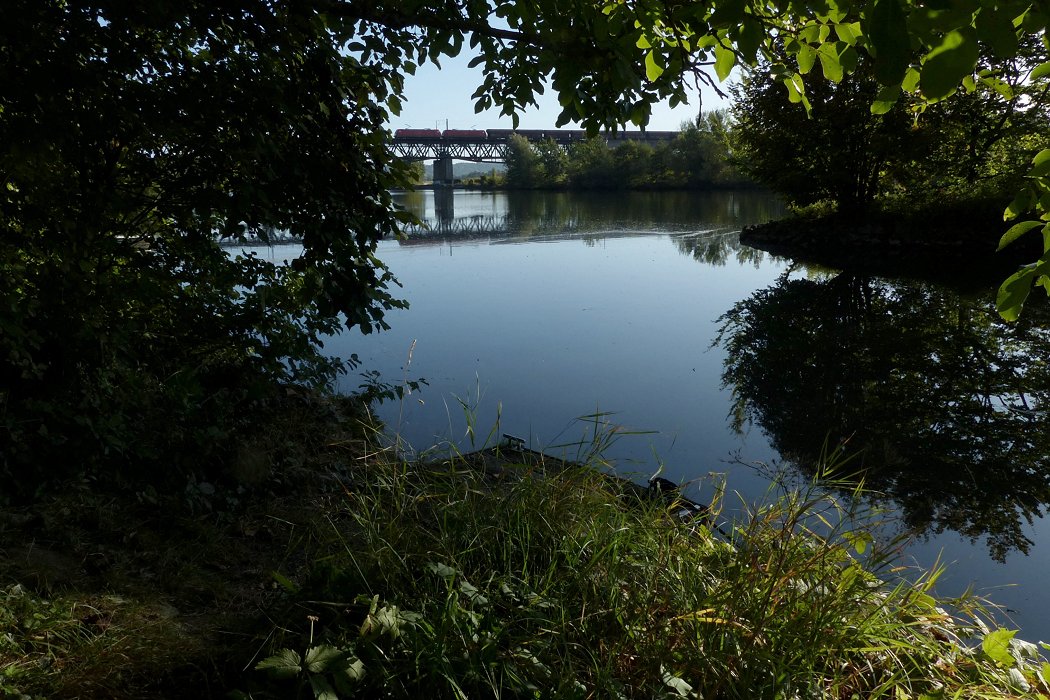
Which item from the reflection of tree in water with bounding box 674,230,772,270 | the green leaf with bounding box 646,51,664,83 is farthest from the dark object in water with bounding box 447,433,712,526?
the reflection of tree in water with bounding box 674,230,772,270

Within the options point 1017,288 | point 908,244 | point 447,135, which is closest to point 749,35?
point 1017,288

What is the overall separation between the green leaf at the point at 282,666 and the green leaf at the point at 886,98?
6.13 ft

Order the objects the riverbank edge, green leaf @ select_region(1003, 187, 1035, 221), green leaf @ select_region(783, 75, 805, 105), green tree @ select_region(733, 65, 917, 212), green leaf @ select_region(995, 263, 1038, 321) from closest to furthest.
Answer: green leaf @ select_region(995, 263, 1038, 321) → green leaf @ select_region(1003, 187, 1035, 221) → green leaf @ select_region(783, 75, 805, 105) → the riverbank edge → green tree @ select_region(733, 65, 917, 212)

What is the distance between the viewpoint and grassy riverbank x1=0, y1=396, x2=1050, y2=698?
1.63m

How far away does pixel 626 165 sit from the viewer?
40.5m

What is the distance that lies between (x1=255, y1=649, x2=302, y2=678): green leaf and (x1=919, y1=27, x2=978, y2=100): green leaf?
1745 millimetres

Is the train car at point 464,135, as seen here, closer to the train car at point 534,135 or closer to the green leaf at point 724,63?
the train car at point 534,135

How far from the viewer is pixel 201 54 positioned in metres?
3.62

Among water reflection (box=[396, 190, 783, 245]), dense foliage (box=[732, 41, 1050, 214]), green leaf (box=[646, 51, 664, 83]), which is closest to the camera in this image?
green leaf (box=[646, 51, 664, 83])

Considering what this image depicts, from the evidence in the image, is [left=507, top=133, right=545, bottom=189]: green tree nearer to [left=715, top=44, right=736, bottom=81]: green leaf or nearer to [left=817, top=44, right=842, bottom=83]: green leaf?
[left=715, top=44, right=736, bottom=81]: green leaf

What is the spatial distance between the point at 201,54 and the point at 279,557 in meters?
2.67

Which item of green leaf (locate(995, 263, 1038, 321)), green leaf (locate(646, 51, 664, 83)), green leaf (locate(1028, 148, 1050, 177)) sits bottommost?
green leaf (locate(995, 263, 1038, 321))

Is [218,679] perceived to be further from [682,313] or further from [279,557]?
[682,313]

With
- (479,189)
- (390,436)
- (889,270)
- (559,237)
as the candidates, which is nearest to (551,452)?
(390,436)
